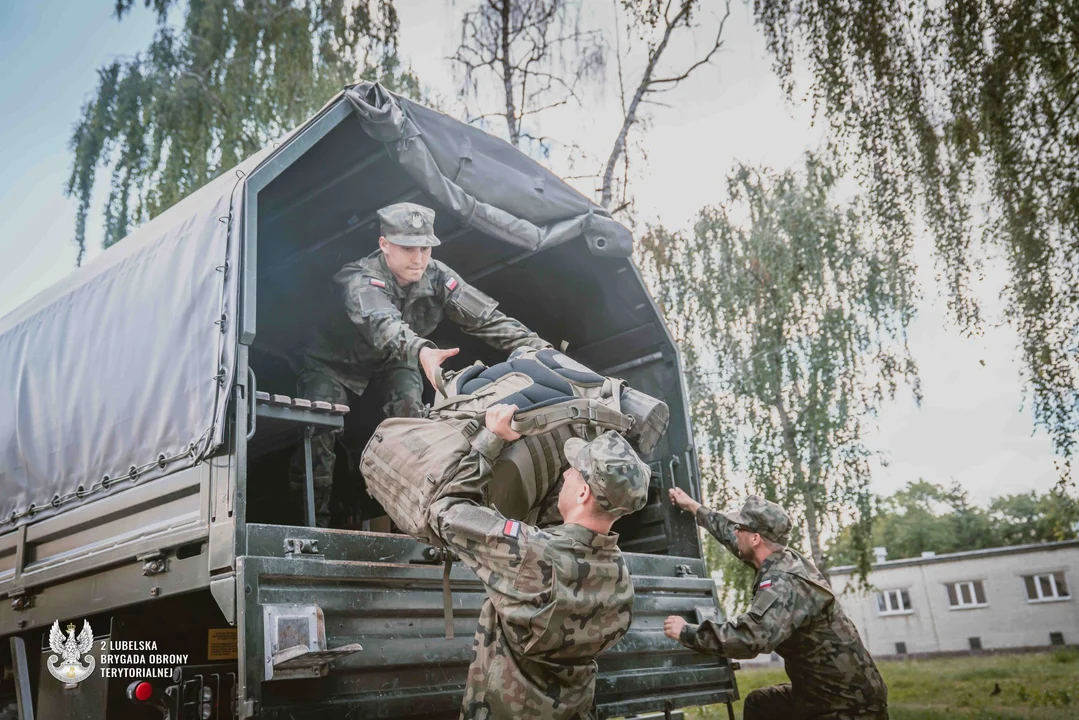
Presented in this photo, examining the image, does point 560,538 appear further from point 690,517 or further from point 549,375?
point 690,517

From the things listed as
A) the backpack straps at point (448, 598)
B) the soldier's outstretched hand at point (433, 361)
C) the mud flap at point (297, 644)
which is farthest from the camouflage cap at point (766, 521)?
the mud flap at point (297, 644)

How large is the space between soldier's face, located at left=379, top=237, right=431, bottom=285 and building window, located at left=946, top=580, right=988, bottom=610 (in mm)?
25714

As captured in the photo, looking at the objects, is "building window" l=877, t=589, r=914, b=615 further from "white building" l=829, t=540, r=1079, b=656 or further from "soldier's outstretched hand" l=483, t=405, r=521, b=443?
"soldier's outstretched hand" l=483, t=405, r=521, b=443

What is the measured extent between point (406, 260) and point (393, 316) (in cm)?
32

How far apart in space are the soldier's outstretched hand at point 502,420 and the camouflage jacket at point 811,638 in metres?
1.32

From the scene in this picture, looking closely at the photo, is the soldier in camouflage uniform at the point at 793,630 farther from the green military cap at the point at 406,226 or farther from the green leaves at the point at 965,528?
the green leaves at the point at 965,528

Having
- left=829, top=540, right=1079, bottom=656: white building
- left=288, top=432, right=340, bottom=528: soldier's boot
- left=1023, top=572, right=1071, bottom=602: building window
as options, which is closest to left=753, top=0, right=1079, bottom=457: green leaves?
left=288, top=432, right=340, bottom=528: soldier's boot

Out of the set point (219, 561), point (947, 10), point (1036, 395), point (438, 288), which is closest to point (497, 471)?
point (219, 561)

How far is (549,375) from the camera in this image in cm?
318

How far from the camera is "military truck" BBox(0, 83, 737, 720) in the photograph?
2.71 m

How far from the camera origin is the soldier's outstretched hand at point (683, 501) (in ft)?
14.1

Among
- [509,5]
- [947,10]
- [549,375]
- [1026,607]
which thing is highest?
[509,5]

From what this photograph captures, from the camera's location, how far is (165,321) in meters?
3.28

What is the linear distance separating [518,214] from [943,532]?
39.6 m
